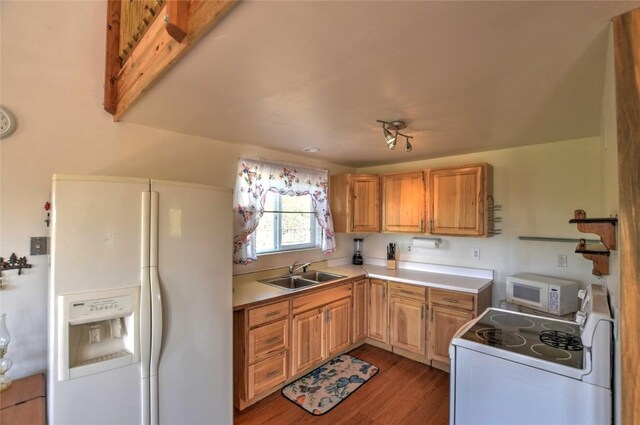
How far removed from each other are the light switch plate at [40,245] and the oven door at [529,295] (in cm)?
345

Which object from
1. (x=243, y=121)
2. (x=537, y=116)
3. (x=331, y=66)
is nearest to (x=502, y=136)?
(x=537, y=116)

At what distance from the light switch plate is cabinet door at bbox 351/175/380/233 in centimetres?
273

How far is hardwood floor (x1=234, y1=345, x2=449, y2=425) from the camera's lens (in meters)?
2.23

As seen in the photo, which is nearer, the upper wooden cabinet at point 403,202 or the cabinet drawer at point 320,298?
the cabinet drawer at point 320,298

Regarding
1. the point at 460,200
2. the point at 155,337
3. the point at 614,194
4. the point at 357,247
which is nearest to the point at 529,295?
the point at 460,200

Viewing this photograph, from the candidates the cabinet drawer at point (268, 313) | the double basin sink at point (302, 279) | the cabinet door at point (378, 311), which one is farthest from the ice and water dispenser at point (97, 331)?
the cabinet door at point (378, 311)

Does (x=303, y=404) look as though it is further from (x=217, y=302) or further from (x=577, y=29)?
(x=577, y=29)

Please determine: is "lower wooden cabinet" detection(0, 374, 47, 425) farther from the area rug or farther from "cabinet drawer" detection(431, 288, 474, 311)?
"cabinet drawer" detection(431, 288, 474, 311)

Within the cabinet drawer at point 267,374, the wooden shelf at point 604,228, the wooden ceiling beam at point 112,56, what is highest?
the wooden ceiling beam at point 112,56

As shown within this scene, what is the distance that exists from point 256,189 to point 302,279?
1.07m

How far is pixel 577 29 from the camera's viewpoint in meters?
1.01

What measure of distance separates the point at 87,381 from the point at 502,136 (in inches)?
126

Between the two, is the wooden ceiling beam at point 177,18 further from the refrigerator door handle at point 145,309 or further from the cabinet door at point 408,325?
the cabinet door at point 408,325

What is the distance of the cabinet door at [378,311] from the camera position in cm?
324
